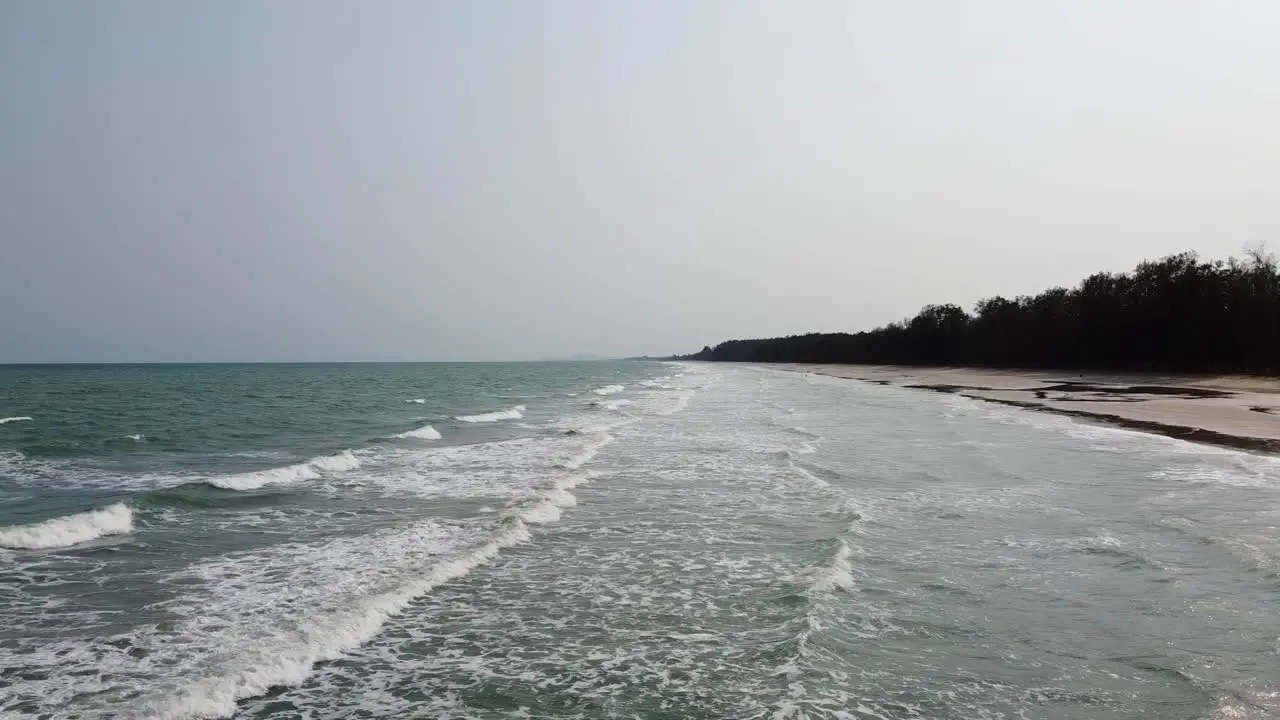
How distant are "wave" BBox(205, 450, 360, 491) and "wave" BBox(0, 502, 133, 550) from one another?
4.00 meters

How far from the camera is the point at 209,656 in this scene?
7941 mm

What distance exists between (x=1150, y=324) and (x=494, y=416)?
69.7 m

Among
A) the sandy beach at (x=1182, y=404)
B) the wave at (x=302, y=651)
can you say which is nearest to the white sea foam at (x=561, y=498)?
the wave at (x=302, y=651)

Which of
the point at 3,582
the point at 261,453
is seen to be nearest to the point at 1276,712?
the point at 3,582

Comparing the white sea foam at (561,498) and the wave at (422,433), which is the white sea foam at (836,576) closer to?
the white sea foam at (561,498)

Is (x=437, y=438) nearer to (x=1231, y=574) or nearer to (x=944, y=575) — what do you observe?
(x=944, y=575)

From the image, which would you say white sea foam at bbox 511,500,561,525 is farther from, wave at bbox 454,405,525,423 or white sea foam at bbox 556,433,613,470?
wave at bbox 454,405,525,423

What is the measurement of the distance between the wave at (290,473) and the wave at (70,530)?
400 centimetres

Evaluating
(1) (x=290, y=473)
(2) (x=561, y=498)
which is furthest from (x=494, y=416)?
(2) (x=561, y=498)

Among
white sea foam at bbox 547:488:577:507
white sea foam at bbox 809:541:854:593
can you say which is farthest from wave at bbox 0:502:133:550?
white sea foam at bbox 809:541:854:593

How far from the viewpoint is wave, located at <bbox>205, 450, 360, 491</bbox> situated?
19.3 metres

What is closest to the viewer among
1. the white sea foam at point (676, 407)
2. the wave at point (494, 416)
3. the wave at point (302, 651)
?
the wave at point (302, 651)

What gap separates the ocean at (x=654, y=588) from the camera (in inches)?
274

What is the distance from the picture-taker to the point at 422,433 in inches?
1261
